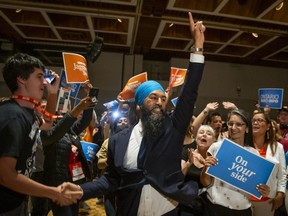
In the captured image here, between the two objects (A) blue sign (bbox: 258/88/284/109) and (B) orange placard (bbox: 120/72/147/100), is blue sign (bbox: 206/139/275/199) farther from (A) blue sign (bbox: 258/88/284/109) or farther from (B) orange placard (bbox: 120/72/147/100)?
(A) blue sign (bbox: 258/88/284/109)

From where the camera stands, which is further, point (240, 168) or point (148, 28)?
point (148, 28)

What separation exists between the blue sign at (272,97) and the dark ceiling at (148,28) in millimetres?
2131

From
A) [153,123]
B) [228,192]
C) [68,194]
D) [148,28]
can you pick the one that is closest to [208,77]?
[148,28]

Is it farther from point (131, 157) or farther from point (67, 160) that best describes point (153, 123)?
point (67, 160)

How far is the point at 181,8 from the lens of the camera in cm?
600

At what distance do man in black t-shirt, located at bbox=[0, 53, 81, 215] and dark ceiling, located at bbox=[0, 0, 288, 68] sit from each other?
469cm

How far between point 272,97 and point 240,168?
266cm

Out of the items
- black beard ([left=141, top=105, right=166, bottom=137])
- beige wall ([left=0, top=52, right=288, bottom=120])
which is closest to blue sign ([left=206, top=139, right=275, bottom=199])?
black beard ([left=141, top=105, right=166, bottom=137])

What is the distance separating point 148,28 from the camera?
23.7ft

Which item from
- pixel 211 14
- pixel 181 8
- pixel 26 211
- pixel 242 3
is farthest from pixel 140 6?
pixel 26 211

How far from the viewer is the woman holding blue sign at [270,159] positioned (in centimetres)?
255

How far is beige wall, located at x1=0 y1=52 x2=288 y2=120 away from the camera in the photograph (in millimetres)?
9430

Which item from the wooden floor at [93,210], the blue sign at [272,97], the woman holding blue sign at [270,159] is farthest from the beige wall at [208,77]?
the woman holding blue sign at [270,159]

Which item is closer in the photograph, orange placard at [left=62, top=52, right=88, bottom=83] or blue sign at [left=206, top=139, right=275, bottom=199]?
blue sign at [left=206, top=139, right=275, bottom=199]
